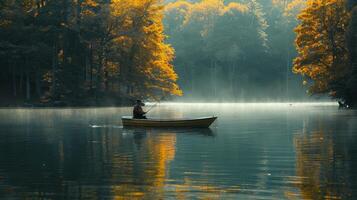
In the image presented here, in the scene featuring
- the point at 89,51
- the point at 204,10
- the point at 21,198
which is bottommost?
the point at 21,198

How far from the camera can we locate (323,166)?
25.3 m

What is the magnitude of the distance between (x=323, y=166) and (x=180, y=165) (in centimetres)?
527

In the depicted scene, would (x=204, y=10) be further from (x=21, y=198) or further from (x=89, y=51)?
(x=21, y=198)

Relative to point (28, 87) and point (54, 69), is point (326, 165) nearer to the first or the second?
point (54, 69)

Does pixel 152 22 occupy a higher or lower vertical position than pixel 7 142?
higher

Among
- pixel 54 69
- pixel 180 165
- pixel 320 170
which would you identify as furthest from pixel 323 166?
pixel 54 69

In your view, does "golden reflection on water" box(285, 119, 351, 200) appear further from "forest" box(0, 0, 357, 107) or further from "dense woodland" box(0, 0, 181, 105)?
"dense woodland" box(0, 0, 181, 105)

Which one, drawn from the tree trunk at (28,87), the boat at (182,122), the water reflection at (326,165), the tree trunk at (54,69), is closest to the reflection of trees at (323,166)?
the water reflection at (326,165)

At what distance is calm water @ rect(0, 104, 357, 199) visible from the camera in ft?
64.0

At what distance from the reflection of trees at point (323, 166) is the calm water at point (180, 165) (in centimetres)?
3

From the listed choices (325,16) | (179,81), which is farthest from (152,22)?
(179,81)

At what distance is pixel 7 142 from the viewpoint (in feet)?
123

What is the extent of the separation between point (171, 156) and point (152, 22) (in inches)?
3098

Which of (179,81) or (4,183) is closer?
(4,183)
